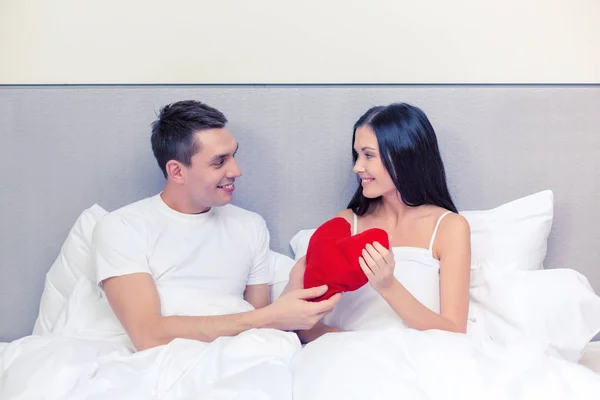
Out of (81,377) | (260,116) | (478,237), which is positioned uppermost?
(260,116)

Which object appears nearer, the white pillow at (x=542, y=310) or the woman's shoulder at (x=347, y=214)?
Result: the white pillow at (x=542, y=310)

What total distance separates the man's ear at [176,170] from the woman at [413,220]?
1.45 feet

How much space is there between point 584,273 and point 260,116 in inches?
40.6

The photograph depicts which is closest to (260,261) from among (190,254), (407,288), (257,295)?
(257,295)

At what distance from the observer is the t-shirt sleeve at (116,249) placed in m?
1.51

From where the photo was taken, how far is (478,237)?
5.67 ft

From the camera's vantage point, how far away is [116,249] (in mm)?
1532

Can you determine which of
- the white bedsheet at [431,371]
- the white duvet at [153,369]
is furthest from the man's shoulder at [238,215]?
the white bedsheet at [431,371]

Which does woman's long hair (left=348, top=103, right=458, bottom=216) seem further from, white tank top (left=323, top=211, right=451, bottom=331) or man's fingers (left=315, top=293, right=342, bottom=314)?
man's fingers (left=315, top=293, right=342, bottom=314)

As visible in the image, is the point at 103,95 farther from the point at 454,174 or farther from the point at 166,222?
the point at 454,174
